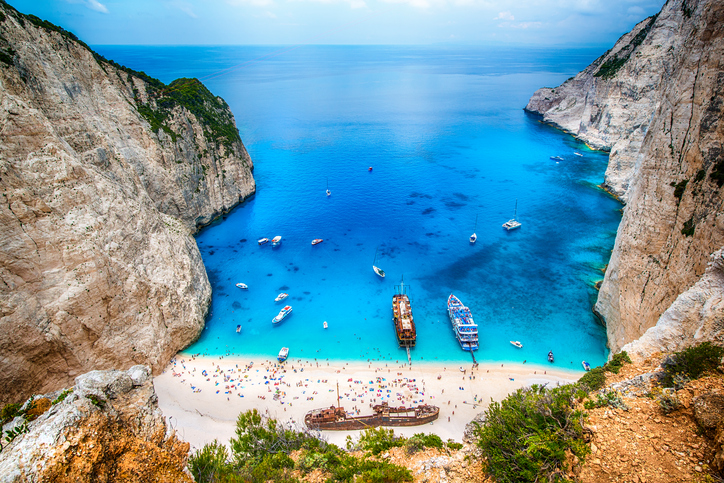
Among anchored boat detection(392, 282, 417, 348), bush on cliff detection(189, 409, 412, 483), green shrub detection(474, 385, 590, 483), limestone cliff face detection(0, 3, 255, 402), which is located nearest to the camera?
green shrub detection(474, 385, 590, 483)

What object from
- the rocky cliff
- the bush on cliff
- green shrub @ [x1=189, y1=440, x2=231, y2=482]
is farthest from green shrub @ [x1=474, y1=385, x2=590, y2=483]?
green shrub @ [x1=189, y1=440, x2=231, y2=482]

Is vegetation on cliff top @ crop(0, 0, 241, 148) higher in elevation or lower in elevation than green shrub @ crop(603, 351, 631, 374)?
higher

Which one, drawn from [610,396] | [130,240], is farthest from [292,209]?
[610,396]

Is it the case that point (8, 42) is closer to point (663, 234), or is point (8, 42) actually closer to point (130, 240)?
point (130, 240)

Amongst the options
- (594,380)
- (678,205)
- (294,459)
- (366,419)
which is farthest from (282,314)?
(678,205)

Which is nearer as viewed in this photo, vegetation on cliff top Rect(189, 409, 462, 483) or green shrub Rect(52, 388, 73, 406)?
green shrub Rect(52, 388, 73, 406)

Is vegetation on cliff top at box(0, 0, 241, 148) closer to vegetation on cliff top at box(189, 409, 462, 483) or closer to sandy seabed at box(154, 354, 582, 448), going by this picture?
sandy seabed at box(154, 354, 582, 448)

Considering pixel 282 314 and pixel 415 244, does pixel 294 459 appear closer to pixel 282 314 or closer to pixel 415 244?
pixel 282 314
